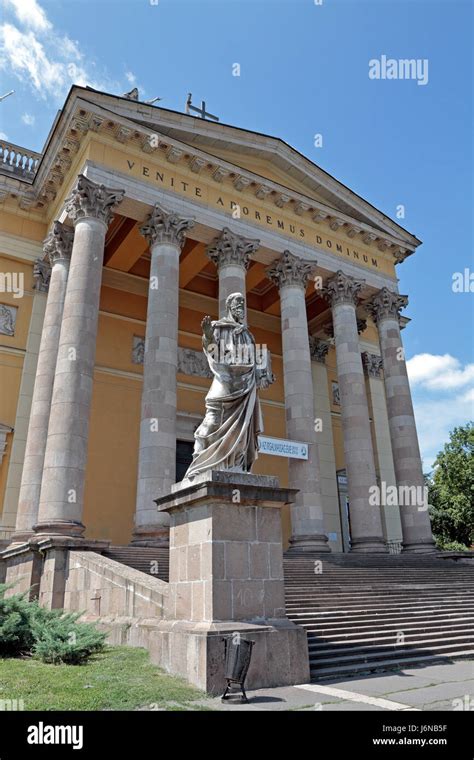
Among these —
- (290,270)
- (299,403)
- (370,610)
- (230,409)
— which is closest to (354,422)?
(299,403)

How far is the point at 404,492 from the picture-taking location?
22.0m

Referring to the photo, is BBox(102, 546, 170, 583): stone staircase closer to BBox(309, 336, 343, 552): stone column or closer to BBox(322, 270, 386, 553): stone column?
BBox(322, 270, 386, 553): stone column

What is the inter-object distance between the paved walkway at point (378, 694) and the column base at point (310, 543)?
10361 mm

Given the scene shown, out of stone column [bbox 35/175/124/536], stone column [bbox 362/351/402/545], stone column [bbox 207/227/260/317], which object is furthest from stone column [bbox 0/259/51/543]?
stone column [bbox 362/351/402/545]

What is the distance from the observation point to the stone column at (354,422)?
2002 cm

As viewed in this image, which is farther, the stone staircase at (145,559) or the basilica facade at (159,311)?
the basilica facade at (159,311)

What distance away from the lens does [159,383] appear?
1659 cm

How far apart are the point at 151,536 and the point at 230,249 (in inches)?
413

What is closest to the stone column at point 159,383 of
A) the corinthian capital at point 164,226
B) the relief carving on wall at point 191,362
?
the corinthian capital at point 164,226

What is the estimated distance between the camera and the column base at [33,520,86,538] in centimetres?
1368

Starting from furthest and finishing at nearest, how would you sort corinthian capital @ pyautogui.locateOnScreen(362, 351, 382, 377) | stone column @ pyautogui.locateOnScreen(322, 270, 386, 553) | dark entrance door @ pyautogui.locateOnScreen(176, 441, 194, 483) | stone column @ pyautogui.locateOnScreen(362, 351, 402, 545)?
corinthian capital @ pyautogui.locateOnScreen(362, 351, 382, 377)
stone column @ pyautogui.locateOnScreen(362, 351, 402, 545)
dark entrance door @ pyautogui.locateOnScreen(176, 441, 194, 483)
stone column @ pyautogui.locateOnScreen(322, 270, 386, 553)

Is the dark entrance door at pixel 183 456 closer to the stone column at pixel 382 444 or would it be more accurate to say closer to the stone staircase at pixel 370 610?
the stone staircase at pixel 370 610
